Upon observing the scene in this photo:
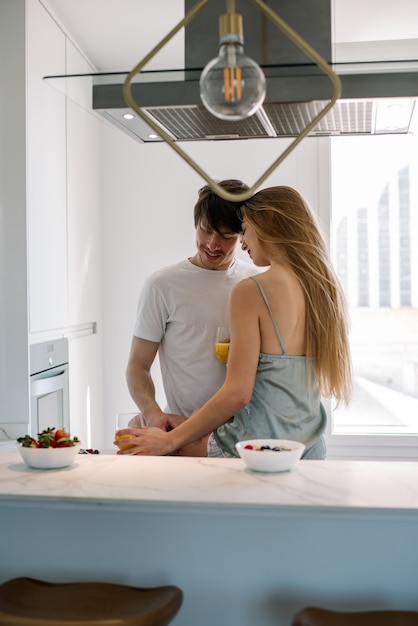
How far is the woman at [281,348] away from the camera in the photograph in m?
2.26

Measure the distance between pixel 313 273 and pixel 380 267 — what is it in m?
2.43

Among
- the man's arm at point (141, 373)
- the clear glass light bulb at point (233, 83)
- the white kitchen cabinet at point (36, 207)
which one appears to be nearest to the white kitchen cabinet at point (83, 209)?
the white kitchen cabinet at point (36, 207)

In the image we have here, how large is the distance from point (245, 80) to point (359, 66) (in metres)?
0.76

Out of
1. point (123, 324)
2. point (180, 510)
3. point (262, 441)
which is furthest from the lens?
point (123, 324)

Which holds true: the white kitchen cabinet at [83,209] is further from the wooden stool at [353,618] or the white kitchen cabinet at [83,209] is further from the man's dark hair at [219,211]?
the wooden stool at [353,618]

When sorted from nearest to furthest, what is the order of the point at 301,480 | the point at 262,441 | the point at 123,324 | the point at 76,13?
the point at 301,480 → the point at 262,441 → the point at 76,13 → the point at 123,324

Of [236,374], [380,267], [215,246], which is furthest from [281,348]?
[380,267]

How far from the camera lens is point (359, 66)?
214 centimetres

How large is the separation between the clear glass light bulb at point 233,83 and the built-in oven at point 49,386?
1.98 meters

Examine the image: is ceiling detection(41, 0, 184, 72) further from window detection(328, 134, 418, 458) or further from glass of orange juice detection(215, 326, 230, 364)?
glass of orange juice detection(215, 326, 230, 364)

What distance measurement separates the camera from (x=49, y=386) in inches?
137

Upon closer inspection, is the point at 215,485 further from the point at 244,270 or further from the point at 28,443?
the point at 244,270

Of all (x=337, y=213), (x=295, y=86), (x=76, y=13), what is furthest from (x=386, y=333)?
(x=295, y=86)

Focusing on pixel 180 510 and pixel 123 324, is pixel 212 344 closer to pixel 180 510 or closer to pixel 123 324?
pixel 180 510
